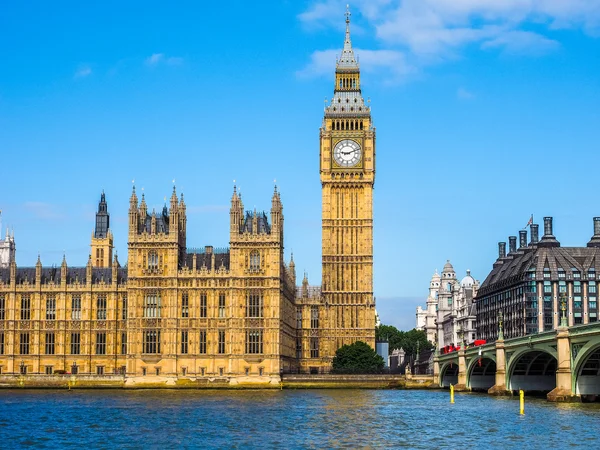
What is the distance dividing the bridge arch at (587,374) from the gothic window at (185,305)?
188ft

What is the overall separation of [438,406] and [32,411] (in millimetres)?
33788

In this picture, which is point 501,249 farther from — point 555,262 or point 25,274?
point 25,274

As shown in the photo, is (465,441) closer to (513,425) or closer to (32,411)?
(513,425)

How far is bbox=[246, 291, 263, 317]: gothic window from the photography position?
131 meters

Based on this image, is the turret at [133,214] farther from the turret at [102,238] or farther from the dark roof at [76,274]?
the turret at [102,238]

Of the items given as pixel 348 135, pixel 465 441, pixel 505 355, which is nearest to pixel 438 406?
pixel 505 355

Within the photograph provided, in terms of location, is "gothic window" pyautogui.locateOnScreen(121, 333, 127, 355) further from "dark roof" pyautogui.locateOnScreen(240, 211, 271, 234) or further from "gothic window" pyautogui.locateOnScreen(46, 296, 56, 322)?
"dark roof" pyautogui.locateOnScreen(240, 211, 271, 234)

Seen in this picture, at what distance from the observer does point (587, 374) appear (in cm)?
8531

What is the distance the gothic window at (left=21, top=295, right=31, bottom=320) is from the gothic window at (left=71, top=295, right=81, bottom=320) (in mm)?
5360

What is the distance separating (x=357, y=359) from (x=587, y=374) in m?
61.0

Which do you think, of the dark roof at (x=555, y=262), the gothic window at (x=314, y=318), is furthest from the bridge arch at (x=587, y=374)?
the gothic window at (x=314, y=318)

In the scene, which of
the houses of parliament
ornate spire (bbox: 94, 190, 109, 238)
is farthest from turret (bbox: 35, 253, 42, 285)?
ornate spire (bbox: 94, 190, 109, 238)

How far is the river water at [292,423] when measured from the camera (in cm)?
6097

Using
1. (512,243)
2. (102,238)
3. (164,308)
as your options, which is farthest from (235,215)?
(512,243)
